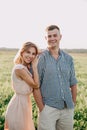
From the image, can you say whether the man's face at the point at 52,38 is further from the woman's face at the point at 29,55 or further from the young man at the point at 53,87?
the woman's face at the point at 29,55

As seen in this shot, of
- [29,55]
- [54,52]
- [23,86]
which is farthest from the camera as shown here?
[54,52]

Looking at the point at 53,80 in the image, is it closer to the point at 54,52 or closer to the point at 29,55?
the point at 54,52

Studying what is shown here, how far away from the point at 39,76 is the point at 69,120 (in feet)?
Answer: 2.74

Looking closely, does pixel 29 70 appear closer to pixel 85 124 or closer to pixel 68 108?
pixel 68 108

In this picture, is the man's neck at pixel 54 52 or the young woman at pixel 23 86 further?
the man's neck at pixel 54 52

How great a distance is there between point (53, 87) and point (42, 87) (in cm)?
17

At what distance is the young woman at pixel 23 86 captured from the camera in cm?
748

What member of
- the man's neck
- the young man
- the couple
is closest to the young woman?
the couple

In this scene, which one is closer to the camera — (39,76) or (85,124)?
(39,76)

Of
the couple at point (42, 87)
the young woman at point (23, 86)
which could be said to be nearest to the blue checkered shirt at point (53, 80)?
the couple at point (42, 87)

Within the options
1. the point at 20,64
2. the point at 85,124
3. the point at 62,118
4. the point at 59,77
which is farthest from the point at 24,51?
the point at 85,124

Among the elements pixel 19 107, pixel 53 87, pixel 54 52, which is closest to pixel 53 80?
pixel 53 87

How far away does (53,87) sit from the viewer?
7633mm

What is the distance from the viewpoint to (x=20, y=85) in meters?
7.59
